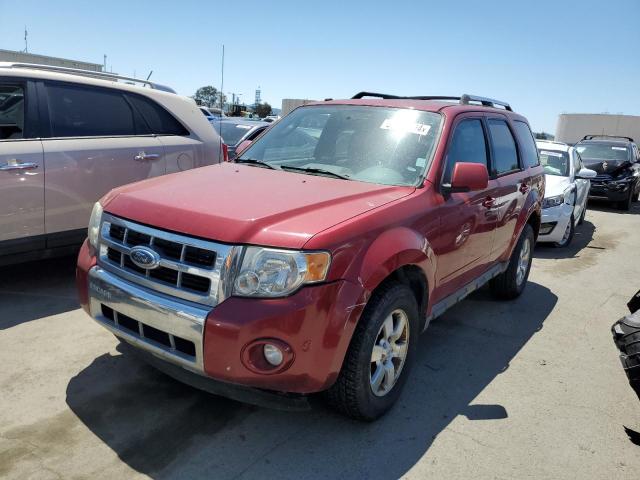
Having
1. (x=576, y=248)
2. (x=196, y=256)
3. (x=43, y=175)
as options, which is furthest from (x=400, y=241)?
(x=576, y=248)

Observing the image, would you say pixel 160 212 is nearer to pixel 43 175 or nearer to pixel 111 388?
pixel 111 388

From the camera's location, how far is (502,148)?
465 centimetres

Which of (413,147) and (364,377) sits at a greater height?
(413,147)

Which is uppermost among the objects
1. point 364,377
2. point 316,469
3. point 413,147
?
point 413,147

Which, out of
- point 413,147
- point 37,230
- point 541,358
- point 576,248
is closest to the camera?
point 413,147

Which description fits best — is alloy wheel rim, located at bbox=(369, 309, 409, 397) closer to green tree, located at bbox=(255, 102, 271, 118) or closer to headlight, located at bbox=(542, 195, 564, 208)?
headlight, located at bbox=(542, 195, 564, 208)

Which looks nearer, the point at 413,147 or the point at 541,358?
the point at 413,147

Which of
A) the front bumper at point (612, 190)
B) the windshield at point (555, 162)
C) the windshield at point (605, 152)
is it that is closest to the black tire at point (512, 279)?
the windshield at point (555, 162)

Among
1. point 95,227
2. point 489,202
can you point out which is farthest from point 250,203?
point 489,202

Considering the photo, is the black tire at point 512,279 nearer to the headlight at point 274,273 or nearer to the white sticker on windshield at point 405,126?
the white sticker on windshield at point 405,126

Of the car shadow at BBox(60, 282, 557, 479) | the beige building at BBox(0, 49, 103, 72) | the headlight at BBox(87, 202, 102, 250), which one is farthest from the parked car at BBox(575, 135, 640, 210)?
the beige building at BBox(0, 49, 103, 72)

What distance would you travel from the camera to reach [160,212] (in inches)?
107

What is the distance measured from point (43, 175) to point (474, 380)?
12.2 feet

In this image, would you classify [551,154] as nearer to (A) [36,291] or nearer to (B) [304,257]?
(B) [304,257]
